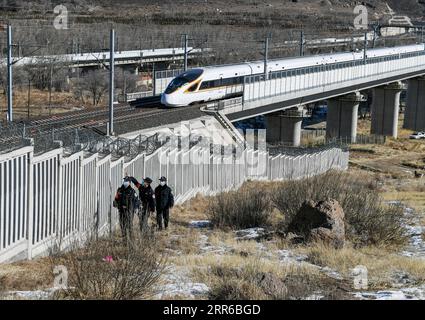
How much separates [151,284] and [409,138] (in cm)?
6814

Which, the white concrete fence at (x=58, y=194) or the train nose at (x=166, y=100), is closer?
the white concrete fence at (x=58, y=194)

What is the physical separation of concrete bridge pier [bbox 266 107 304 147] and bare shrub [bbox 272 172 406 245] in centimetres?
3741

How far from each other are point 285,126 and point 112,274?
49958 millimetres

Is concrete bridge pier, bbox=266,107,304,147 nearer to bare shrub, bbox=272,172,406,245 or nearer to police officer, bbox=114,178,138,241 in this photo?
bare shrub, bbox=272,172,406,245

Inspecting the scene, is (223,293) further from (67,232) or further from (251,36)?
(251,36)

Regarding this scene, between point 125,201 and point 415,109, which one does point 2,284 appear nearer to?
point 125,201

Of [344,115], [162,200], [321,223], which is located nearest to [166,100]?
[162,200]

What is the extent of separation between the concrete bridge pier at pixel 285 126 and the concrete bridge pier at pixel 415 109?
2731 cm

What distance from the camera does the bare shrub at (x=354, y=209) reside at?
59.3 feet

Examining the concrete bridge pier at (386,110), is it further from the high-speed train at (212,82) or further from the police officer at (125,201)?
the police officer at (125,201)

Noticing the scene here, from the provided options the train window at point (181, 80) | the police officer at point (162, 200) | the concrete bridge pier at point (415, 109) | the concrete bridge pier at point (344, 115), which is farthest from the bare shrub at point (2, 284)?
the concrete bridge pier at point (415, 109)

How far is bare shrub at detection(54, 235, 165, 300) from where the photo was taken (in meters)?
10.8

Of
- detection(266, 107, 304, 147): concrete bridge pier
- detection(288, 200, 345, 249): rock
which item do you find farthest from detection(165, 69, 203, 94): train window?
detection(288, 200, 345, 249): rock
